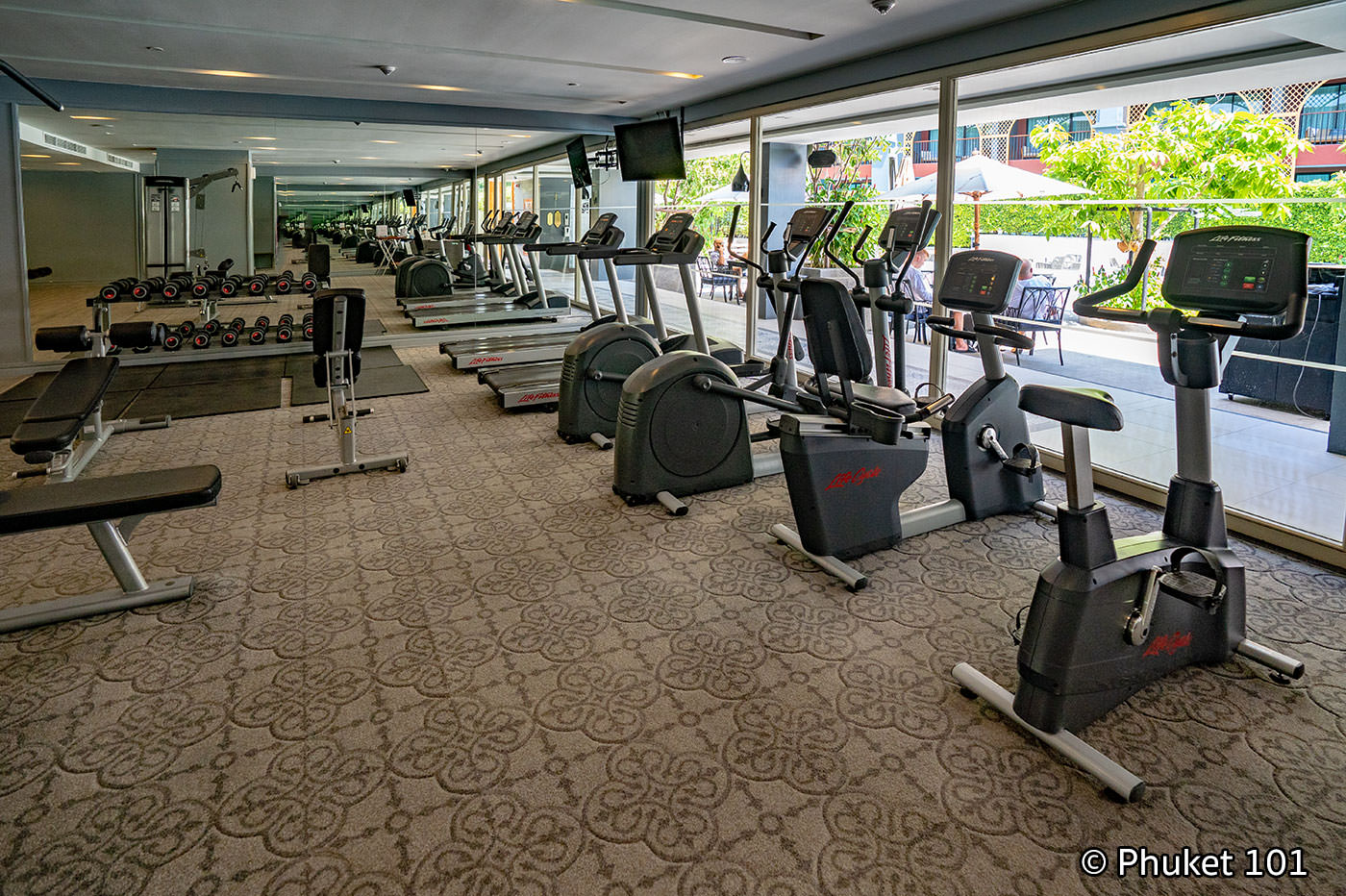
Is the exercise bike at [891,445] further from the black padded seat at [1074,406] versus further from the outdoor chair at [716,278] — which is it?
the outdoor chair at [716,278]

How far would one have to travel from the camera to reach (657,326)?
5.81 metres

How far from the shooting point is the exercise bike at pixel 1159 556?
213cm

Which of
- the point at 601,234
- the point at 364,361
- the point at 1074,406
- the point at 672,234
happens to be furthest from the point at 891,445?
the point at 364,361

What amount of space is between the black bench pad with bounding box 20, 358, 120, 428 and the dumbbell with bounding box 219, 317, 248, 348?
173 inches

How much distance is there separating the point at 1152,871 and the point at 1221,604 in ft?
3.48

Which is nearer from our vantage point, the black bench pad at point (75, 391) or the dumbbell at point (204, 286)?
the black bench pad at point (75, 391)

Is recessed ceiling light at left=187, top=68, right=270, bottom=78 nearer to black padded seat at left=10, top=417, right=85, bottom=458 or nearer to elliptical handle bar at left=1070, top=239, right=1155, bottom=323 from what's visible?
black padded seat at left=10, top=417, right=85, bottom=458

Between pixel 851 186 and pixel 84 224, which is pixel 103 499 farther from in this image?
pixel 84 224

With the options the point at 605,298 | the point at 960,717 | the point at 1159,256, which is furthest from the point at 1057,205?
the point at 605,298

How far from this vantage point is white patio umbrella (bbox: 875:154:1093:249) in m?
4.98

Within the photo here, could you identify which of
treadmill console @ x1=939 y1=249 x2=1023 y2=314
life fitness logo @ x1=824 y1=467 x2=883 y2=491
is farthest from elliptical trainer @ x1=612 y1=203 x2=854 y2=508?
treadmill console @ x1=939 y1=249 x2=1023 y2=314

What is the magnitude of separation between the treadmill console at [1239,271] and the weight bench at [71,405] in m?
4.08

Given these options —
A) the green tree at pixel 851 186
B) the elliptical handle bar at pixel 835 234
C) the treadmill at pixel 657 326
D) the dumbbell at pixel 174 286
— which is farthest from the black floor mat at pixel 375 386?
the elliptical handle bar at pixel 835 234

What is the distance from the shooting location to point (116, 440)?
17.3ft
